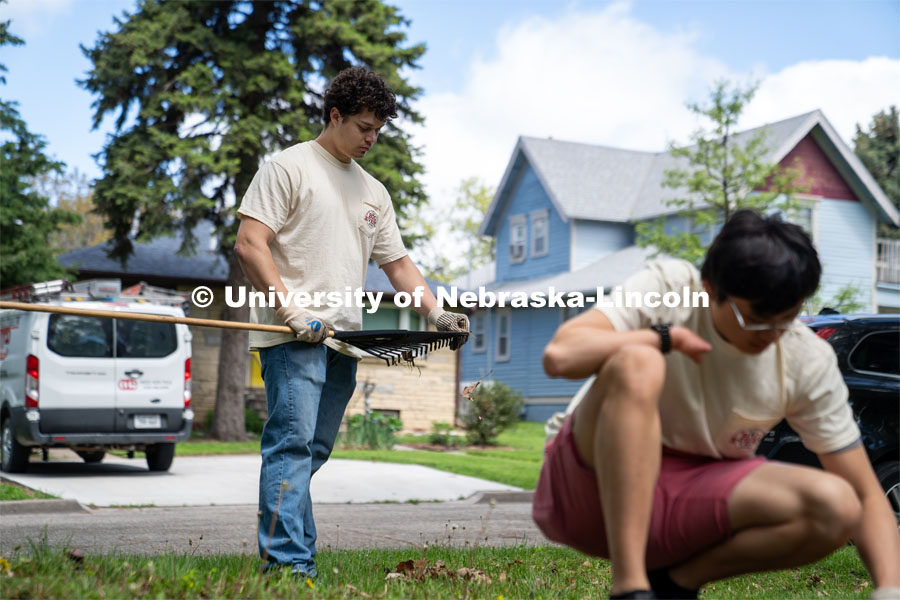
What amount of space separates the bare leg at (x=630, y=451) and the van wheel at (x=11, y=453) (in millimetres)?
12910

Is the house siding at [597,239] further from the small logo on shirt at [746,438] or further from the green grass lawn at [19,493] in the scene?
the small logo on shirt at [746,438]

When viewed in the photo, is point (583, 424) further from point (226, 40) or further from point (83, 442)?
point (226, 40)

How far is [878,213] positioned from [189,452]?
862 inches

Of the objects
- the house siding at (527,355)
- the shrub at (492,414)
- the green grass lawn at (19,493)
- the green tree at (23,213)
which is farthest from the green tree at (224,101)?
the house siding at (527,355)

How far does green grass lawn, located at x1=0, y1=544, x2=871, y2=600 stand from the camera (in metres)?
3.92

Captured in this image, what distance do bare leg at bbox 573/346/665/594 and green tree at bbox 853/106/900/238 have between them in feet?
150

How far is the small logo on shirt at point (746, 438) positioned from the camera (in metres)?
3.46

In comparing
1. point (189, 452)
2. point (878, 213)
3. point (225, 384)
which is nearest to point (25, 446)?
point (189, 452)

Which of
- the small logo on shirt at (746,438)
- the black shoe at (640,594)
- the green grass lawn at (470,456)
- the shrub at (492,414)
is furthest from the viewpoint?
the shrub at (492,414)

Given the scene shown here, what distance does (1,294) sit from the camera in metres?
18.8

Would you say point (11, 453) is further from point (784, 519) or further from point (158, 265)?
point (784, 519)

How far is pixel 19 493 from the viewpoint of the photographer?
36.9 feet

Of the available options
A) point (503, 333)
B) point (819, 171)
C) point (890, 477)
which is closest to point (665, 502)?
point (890, 477)

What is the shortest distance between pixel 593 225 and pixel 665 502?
99.9 feet
